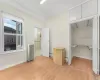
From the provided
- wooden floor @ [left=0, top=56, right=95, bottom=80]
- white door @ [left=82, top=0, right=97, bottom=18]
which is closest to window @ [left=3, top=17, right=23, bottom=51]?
wooden floor @ [left=0, top=56, right=95, bottom=80]

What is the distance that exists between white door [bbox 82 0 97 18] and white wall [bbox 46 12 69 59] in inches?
45.3

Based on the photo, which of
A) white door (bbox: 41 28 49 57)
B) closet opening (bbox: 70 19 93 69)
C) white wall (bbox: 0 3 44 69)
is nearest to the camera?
white wall (bbox: 0 3 44 69)

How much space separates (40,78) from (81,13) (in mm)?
2899

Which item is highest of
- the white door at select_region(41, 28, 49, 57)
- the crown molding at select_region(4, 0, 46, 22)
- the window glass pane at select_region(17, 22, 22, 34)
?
the crown molding at select_region(4, 0, 46, 22)

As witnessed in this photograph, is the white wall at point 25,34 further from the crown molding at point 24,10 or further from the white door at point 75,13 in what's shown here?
the white door at point 75,13

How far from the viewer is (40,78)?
7.04 feet

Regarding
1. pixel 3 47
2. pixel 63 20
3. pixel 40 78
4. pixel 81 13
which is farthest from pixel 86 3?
pixel 3 47

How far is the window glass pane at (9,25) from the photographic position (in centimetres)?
296

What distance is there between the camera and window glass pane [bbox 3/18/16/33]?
9.73 ft

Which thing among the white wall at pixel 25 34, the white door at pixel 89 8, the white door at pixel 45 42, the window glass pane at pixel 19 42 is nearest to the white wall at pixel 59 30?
the white door at pixel 45 42

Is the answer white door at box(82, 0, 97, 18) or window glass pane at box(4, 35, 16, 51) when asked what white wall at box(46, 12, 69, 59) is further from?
window glass pane at box(4, 35, 16, 51)

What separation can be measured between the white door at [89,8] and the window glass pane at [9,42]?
328 cm

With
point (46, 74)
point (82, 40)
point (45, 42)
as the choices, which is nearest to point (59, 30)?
point (45, 42)

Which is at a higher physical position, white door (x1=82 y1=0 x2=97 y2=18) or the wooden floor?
white door (x1=82 y1=0 x2=97 y2=18)
